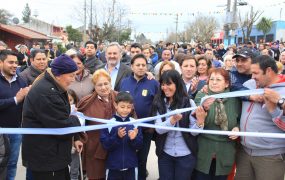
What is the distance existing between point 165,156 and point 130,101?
78 cm

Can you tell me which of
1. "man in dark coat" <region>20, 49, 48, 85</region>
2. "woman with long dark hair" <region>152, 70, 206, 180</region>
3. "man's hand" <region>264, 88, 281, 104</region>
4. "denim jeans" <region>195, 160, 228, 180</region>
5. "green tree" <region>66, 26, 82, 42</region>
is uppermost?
"green tree" <region>66, 26, 82, 42</region>

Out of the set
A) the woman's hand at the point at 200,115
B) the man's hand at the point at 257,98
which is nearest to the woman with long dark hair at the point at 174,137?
the woman's hand at the point at 200,115

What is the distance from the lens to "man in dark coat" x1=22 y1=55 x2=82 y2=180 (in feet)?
9.91

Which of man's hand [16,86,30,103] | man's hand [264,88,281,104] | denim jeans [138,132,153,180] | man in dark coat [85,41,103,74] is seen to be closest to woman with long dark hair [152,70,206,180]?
denim jeans [138,132,153,180]

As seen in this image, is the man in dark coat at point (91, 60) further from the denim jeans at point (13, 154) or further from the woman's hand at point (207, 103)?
the woman's hand at point (207, 103)

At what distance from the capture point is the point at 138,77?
4445 mm

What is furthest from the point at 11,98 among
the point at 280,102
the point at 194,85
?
the point at 280,102

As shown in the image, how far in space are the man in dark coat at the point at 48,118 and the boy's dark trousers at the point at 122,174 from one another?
81 cm

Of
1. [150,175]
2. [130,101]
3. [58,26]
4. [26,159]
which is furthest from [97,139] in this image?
[58,26]

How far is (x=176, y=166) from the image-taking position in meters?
3.70

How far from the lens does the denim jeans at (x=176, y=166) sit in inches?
143

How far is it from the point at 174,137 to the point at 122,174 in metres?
0.83

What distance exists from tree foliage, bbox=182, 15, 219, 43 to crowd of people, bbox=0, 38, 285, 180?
184 feet

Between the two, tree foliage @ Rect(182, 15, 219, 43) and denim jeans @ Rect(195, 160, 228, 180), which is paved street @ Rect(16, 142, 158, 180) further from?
tree foliage @ Rect(182, 15, 219, 43)
